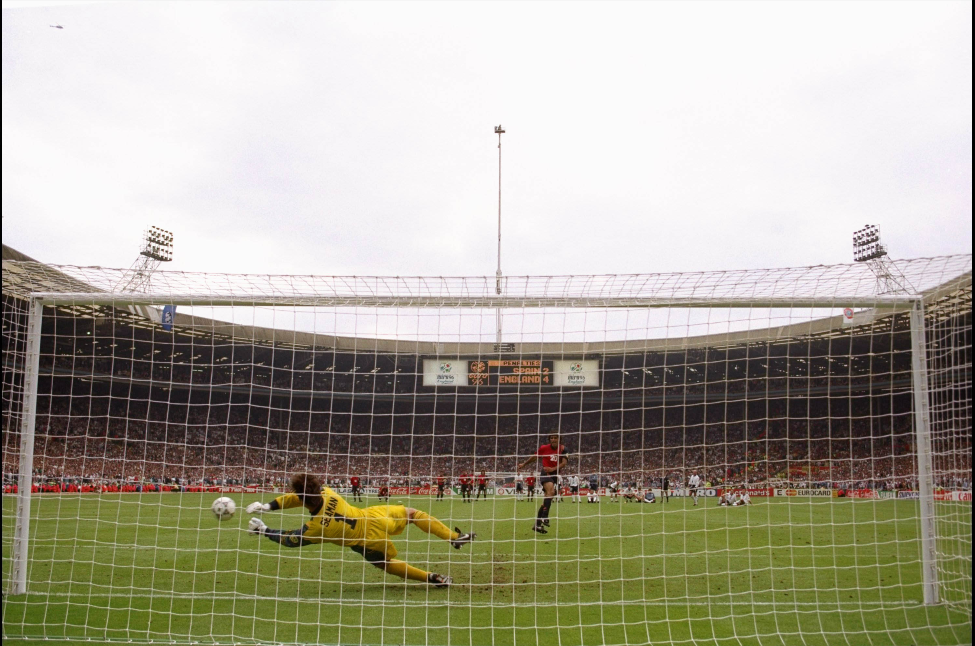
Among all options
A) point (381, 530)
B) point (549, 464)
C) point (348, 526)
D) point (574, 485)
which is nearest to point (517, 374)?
point (381, 530)

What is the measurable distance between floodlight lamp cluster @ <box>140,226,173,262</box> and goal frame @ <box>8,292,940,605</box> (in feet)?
92.8

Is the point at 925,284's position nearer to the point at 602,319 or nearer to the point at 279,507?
the point at 602,319

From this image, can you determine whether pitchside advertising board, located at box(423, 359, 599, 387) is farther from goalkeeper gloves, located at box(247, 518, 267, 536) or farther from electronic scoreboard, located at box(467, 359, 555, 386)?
goalkeeper gloves, located at box(247, 518, 267, 536)

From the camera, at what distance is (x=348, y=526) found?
690 cm

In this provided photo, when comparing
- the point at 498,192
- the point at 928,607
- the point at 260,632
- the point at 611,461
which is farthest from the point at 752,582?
the point at 498,192

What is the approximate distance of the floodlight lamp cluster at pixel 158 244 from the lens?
33031 mm

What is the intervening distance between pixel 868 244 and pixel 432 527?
29.5 meters

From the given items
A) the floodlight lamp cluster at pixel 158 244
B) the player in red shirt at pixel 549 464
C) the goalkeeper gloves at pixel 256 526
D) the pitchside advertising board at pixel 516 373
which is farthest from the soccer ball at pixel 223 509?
the floodlight lamp cluster at pixel 158 244

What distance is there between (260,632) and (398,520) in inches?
62.4

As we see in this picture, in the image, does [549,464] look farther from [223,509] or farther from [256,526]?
[223,509]

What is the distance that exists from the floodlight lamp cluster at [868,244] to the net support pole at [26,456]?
30586mm

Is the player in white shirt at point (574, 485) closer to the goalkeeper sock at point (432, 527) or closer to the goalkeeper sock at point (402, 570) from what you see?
the goalkeeper sock at point (432, 527)

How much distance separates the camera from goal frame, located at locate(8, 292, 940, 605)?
660 cm

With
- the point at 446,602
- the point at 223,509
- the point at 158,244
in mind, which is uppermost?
the point at 158,244
